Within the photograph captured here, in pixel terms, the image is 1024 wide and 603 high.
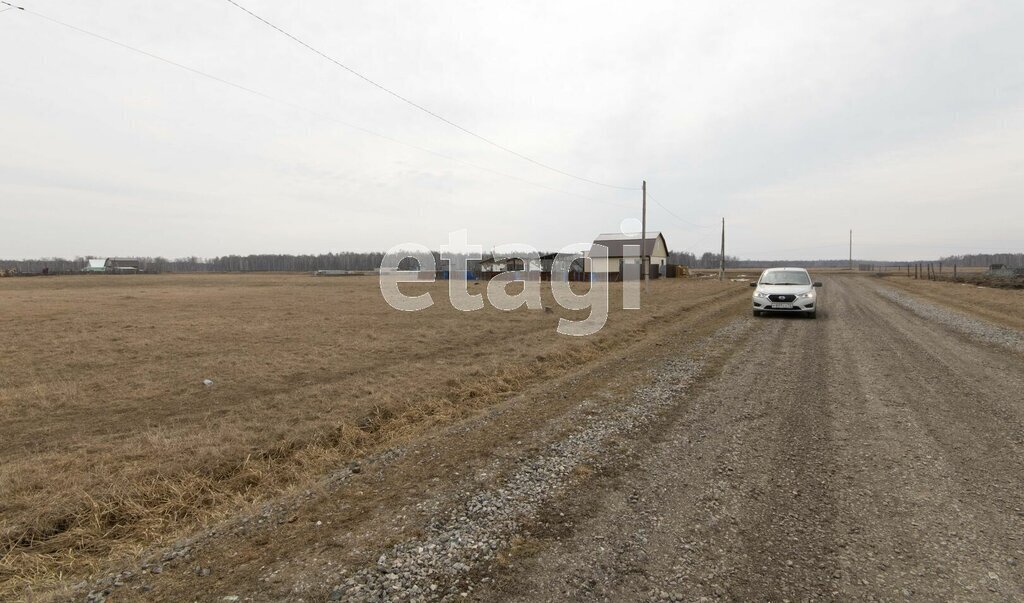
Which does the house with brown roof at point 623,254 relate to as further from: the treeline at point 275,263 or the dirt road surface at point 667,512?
the treeline at point 275,263

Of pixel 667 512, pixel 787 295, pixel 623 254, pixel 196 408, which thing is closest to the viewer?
pixel 667 512

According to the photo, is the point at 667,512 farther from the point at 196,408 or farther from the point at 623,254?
Result: the point at 623,254

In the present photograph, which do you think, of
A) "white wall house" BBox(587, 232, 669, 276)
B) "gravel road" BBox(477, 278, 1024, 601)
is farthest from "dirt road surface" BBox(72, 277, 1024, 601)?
"white wall house" BBox(587, 232, 669, 276)

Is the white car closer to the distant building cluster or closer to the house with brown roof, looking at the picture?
the house with brown roof

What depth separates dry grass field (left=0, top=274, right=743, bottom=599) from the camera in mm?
3984

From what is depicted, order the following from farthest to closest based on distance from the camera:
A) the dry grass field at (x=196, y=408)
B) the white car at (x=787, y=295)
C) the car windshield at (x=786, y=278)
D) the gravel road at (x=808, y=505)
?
the car windshield at (x=786, y=278) → the white car at (x=787, y=295) → the dry grass field at (x=196, y=408) → the gravel road at (x=808, y=505)

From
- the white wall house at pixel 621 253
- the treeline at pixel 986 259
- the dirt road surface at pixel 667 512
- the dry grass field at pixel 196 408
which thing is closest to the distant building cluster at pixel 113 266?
the white wall house at pixel 621 253

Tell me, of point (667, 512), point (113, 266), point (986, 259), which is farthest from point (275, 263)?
point (986, 259)

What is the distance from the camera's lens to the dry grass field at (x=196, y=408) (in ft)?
13.1

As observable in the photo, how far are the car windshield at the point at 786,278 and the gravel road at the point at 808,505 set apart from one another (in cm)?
967

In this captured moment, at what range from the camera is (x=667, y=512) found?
11.7 ft

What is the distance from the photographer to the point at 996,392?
6.52m

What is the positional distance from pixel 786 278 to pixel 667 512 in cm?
1615

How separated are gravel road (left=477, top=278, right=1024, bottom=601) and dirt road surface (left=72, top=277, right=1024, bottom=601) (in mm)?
17
